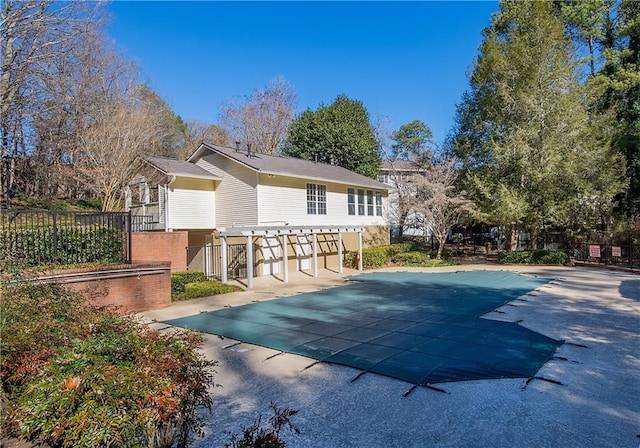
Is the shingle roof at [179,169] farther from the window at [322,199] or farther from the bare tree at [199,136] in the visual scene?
the bare tree at [199,136]

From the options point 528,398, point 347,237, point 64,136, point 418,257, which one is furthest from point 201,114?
point 528,398

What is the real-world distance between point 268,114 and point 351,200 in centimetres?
1696

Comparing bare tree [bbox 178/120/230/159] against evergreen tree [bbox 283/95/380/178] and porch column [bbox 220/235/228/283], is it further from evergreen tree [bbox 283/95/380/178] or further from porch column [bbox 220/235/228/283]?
porch column [bbox 220/235/228/283]

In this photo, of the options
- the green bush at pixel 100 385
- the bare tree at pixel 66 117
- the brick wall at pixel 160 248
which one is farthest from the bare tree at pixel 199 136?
the green bush at pixel 100 385

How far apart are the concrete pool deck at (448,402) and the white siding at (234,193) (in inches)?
401

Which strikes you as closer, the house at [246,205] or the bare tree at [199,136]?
the house at [246,205]

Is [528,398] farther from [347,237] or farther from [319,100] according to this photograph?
[319,100]

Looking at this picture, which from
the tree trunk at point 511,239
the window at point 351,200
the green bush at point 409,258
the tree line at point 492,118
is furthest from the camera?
the tree trunk at point 511,239

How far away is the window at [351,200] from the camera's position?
22.6 metres

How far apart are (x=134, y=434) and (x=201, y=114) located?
Answer: 138 ft

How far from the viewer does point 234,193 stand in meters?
18.0

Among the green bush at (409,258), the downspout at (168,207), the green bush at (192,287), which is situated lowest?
the green bush at (192,287)

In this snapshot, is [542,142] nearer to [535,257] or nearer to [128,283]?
[535,257]

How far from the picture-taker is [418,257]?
21.9 metres
